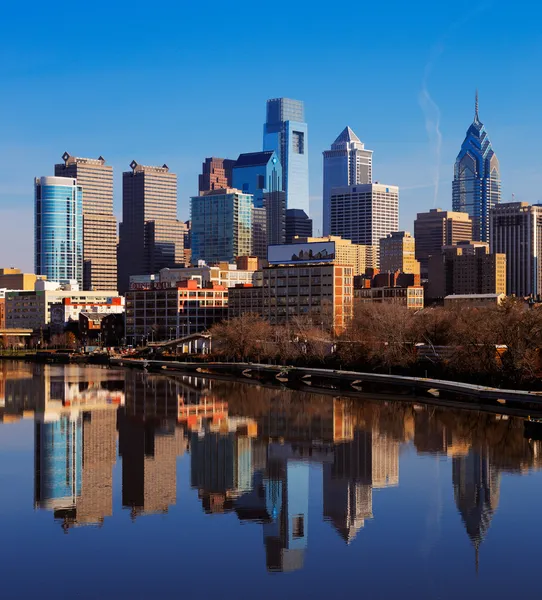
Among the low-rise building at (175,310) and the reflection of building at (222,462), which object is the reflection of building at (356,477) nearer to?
the reflection of building at (222,462)

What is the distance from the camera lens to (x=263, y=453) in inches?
2298

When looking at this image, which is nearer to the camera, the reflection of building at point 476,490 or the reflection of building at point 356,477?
the reflection of building at point 476,490

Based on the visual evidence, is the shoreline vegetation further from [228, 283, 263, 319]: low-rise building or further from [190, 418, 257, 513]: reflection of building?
[190, 418, 257, 513]: reflection of building

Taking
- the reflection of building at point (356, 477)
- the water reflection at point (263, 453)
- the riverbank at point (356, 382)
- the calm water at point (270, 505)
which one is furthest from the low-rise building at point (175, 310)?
the reflection of building at point (356, 477)

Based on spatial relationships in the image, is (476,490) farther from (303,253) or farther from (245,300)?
(245,300)

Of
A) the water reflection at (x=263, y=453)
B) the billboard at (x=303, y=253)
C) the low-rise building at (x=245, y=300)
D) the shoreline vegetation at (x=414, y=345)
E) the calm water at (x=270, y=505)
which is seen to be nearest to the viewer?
the calm water at (x=270, y=505)

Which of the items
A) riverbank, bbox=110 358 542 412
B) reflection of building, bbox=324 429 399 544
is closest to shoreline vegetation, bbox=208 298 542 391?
riverbank, bbox=110 358 542 412

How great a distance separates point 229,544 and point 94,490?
11.7 m

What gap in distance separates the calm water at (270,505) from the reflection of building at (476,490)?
5.2 inches

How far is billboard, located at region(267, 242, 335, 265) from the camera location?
15012 cm

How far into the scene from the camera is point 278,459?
56219 millimetres

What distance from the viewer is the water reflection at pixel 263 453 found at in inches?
1734

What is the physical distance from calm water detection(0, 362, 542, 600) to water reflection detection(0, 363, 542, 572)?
158mm

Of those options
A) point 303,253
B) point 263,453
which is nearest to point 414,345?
point 263,453
